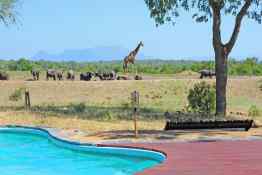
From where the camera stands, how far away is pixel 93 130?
1928 centimetres

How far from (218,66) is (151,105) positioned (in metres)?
7.64

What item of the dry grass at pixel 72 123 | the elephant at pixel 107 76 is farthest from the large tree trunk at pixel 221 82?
the elephant at pixel 107 76

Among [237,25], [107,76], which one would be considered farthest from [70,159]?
[107,76]

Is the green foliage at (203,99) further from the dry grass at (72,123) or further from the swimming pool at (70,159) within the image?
the swimming pool at (70,159)

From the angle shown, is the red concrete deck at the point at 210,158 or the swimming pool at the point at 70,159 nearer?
the red concrete deck at the point at 210,158

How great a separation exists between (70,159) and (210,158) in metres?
4.57

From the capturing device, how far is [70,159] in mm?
16141

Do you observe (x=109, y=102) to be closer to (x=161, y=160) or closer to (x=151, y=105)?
A: (x=151, y=105)

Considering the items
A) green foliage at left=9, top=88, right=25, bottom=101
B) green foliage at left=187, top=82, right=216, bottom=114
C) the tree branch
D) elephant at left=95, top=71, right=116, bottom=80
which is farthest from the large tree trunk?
elephant at left=95, top=71, right=116, bottom=80

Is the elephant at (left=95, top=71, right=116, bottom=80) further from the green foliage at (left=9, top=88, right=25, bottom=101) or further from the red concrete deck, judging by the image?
the red concrete deck

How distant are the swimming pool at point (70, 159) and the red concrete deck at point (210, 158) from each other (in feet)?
1.44

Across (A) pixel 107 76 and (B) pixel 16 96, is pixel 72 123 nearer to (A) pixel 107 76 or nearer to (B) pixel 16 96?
(B) pixel 16 96

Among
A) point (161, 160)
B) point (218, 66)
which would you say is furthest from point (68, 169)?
point (218, 66)

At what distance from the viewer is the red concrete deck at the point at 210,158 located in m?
11.2
